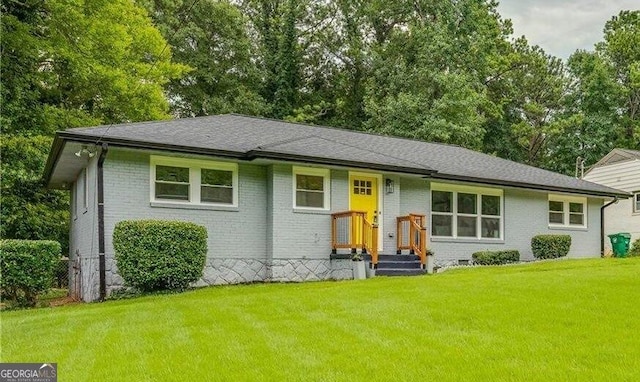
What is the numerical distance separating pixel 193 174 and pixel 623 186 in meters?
17.1

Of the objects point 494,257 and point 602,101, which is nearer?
point 494,257

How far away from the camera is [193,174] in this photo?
1199 centimetres

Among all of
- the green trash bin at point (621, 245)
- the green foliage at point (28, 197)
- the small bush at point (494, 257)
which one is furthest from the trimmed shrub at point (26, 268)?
the green trash bin at point (621, 245)

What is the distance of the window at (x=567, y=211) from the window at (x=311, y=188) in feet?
27.0

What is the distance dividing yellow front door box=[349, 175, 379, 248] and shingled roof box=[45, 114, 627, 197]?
56 cm

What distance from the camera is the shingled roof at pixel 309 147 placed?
37.3 feet

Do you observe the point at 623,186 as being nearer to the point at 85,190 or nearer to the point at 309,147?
the point at 309,147

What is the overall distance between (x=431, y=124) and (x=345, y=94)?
308 inches

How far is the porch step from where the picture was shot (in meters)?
12.7

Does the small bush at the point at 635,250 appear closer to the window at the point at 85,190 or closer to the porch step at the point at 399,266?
the porch step at the point at 399,266

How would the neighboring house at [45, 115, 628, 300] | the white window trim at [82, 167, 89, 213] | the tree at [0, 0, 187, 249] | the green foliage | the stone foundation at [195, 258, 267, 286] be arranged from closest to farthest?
the neighboring house at [45, 115, 628, 300] → the stone foundation at [195, 258, 267, 286] → the white window trim at [82, 167, 89, 213] → the green foliage → the tree at [0, 0, 187, 249]

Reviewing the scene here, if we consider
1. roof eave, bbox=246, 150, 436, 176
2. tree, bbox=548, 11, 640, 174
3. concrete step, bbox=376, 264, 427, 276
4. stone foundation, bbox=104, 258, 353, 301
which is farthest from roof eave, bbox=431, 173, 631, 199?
tree, bbox=548, 11, 640, 174

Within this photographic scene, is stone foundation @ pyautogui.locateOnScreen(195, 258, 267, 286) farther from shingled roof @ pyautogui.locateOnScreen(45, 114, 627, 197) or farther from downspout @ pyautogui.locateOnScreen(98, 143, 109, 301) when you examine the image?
shingled roof @ pyautogui.locateOnScreen(45, 114, 627, 197)

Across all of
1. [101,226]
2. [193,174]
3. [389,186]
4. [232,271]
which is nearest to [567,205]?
[389,186]
